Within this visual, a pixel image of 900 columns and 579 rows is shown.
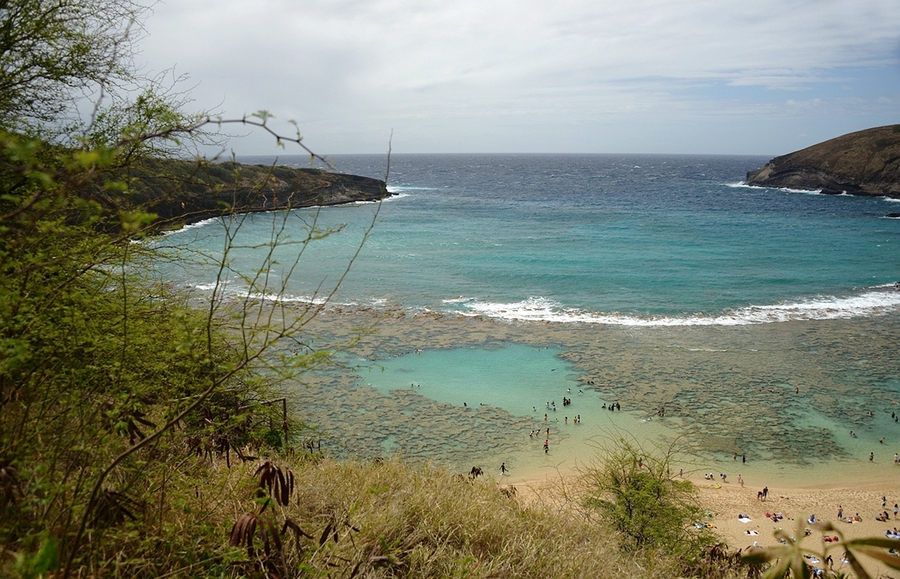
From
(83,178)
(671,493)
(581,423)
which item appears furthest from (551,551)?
(581,423)

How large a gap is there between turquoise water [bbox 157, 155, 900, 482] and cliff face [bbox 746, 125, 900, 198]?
36.8 metres

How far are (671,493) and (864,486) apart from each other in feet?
33.7

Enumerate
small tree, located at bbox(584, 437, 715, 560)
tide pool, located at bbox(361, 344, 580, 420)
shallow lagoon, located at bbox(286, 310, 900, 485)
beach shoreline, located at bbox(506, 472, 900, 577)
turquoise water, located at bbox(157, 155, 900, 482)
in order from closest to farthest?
1. small tree, located at bbox(584, 437, 715, 560)
2. beach shoreline, located at bbox(506, 472, 900, 577)
3. shallow lagoon, located at bbox(286, 310, 900, 485)
4. turquoise water, located at bbox(157, 155, 900, 482)
5. tide pool, located at bbox(361, 344, 580, 420)

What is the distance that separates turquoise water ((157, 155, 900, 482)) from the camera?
19.3 meters

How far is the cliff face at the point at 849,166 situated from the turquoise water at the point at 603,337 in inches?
1447

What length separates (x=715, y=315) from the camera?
31.6 meters

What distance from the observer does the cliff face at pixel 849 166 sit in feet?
287

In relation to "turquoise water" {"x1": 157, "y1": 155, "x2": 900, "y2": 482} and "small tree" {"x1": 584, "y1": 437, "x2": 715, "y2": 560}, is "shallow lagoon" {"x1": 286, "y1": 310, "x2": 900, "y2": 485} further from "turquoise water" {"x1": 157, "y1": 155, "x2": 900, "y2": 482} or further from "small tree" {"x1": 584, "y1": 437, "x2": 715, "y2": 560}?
"small tree" {"x1": 584, "y1": 437, "x2": 715, "y2": 560}

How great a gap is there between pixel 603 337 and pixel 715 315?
7.93 meters

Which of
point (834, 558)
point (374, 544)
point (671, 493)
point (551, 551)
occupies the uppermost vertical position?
point (374, 544)

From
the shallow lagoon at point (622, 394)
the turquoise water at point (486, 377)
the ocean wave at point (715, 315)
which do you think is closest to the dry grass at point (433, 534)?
the shallow lagoon at point (622, 394)

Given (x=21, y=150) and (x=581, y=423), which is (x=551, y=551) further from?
(x=581, y=423)

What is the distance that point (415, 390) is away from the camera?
2256cm

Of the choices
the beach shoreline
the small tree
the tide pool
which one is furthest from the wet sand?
the small tree
